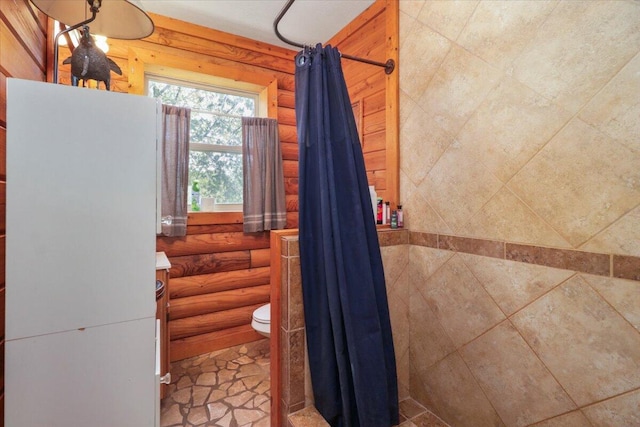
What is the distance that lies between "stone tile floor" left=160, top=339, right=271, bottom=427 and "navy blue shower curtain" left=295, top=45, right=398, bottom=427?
0.64 m

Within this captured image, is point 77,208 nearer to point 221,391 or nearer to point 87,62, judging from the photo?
point 87,62

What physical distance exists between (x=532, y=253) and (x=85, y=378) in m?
1.66

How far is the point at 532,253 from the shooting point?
1140 millimetres

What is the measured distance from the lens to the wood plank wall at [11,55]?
0.89 metres

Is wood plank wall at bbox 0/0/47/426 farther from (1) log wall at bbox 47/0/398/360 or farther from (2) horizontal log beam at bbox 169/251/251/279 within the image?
(2) horizontal log beam at bbox 169/251/251/279

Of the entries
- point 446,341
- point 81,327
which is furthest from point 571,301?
point 81,327

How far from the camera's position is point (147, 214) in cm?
101

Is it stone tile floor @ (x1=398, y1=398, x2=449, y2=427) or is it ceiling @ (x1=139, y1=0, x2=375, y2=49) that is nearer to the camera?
stone tile floor @ (x1=398, y1=398, x2=449, y2=427)

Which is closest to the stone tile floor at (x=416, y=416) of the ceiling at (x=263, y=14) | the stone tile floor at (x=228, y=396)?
the stone tile floor at (x=228, y=396)

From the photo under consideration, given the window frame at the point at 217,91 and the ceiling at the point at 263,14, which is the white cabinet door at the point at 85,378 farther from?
the ceiling at the point at 263,14

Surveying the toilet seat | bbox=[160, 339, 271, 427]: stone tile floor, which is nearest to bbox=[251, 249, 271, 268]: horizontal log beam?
the toilet seat

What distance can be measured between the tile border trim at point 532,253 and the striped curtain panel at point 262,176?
114cm

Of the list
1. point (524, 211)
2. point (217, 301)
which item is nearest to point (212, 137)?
point (217, 301)

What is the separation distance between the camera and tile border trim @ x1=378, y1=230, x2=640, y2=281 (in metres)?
0.93
